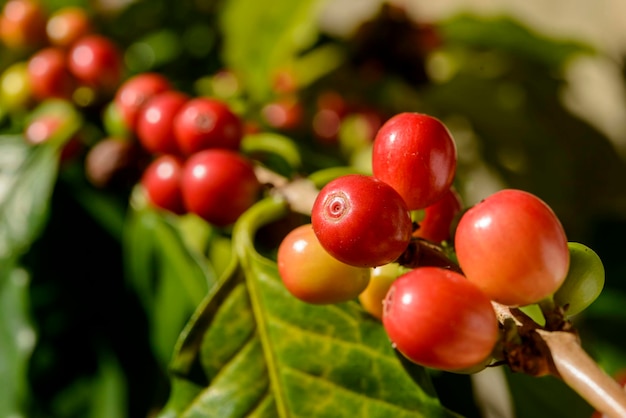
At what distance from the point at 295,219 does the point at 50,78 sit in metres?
0.33

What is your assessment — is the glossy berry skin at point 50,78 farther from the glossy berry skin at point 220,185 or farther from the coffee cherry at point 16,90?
the glossy berry skin at point 220,185

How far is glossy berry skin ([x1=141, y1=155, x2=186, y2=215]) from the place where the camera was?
487 millimetres

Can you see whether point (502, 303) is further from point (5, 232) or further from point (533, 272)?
Answer: point (5, 232)

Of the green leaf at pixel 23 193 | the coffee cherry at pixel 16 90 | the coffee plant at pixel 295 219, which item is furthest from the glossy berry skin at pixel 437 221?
the coffee cherry at pixel 16 90

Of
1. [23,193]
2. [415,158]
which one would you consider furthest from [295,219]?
[23,193]

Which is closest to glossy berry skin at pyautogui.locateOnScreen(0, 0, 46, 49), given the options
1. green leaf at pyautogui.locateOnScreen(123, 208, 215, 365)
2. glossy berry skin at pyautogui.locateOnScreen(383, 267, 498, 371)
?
green leaf at pyautogui.locateOnScreen(123, 208, 215, 365)

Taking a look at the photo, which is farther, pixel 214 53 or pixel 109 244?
pixel 214 53

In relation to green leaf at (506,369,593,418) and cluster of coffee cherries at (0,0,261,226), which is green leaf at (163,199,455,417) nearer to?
cluster of coffee cherries at (0,0,261,226)

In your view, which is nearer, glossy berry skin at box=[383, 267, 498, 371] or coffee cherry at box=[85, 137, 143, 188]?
glossy berry skin at box=[383, 267, 498, 371]

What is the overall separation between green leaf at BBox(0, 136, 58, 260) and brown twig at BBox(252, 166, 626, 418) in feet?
1.23

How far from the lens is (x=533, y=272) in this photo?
25 centimetres

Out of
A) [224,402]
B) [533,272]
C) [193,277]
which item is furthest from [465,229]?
[193,277]

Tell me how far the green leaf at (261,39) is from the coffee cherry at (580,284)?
467mm

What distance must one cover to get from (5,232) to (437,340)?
1.42 ft
